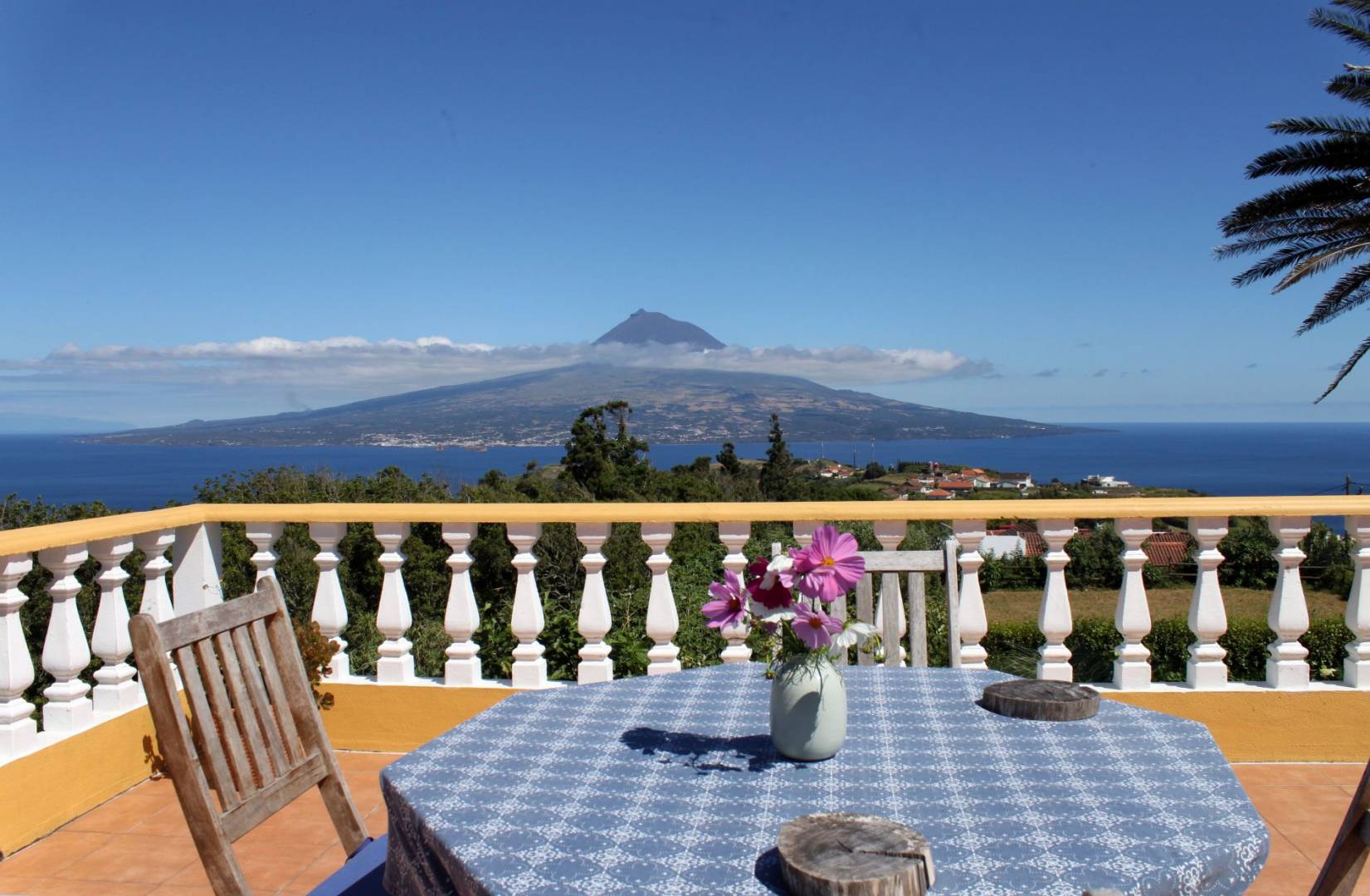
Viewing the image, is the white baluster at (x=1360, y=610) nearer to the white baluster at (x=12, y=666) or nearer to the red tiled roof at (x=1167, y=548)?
the white baluster at (x=12, y=666)

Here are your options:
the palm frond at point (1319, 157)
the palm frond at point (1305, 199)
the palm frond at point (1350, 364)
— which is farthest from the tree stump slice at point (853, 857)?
the palm frond at point (1350, 364)

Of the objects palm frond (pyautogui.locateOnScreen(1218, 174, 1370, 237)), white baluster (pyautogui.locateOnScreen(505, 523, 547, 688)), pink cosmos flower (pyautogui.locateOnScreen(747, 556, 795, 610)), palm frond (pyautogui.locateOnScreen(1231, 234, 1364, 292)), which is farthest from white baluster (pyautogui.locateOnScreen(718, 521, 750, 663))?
palm frond (pyautogui.locateOnScreen(1231, 234, 1364, 292))

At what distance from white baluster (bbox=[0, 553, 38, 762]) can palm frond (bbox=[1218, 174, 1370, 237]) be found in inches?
453

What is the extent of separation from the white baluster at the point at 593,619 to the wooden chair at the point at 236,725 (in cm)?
137

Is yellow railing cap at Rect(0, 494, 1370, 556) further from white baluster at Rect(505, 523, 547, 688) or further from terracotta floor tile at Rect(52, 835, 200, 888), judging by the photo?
terracotta floor tile at Rect(52, 835, 200, 888)

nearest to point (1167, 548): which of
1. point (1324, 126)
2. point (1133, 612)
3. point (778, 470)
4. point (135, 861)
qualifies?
point (778, 470)

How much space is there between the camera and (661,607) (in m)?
3.23

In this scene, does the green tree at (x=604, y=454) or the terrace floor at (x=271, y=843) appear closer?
the terrace floor at (x=271, y=843)

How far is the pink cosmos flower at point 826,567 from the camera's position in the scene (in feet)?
4.82

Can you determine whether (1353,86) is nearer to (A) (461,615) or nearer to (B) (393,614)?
(A) (461,615)

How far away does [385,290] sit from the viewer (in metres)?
57.4

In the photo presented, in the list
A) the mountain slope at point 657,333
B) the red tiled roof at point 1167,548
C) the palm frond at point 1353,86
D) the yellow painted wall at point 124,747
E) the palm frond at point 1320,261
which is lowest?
the red tiled roof at point 1167,548

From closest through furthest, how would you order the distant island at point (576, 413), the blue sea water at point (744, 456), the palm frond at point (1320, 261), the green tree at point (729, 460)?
the palm frond at point (1320, 261)
the green tree at point (729, 460)
the distant island at point (576, 413)
the blue sea water at point (744, 456)

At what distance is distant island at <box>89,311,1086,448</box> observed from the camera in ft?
138
